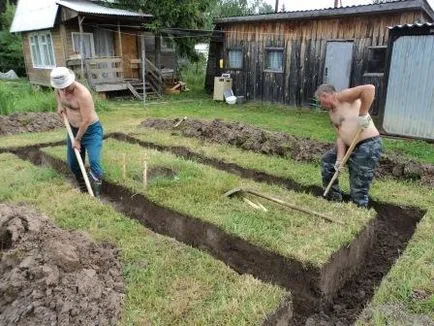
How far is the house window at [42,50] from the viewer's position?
1638 cm

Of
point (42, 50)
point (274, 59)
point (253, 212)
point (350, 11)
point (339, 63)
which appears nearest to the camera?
point (253, 212)

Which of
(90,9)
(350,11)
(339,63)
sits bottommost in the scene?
(339,63)

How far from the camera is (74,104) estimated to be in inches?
197

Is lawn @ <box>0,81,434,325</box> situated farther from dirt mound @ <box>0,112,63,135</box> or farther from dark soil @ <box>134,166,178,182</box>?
dirt mound @ <box>0,112,63,135</box>

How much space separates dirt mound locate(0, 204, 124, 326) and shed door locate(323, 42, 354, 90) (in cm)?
1022

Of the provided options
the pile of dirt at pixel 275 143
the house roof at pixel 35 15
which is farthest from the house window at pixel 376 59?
the house roof at pixel 35 15

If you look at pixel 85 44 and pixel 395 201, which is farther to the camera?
pixel 85 44

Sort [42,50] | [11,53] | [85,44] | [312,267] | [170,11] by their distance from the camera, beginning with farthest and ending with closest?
[11,53] → [42,50] → [170,11] → [85,44] → [312,267]

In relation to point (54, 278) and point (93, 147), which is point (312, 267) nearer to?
point (54, 278)

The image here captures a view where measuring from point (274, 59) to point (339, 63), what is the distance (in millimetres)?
2492

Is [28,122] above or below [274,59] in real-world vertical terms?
below

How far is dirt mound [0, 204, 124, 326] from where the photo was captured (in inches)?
103

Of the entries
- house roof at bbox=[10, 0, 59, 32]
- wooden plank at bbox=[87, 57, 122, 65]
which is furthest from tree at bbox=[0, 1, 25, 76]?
wooden plank at bbox=[87, 57, 122, 65]

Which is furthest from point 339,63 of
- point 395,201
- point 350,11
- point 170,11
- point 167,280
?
point 167,280
